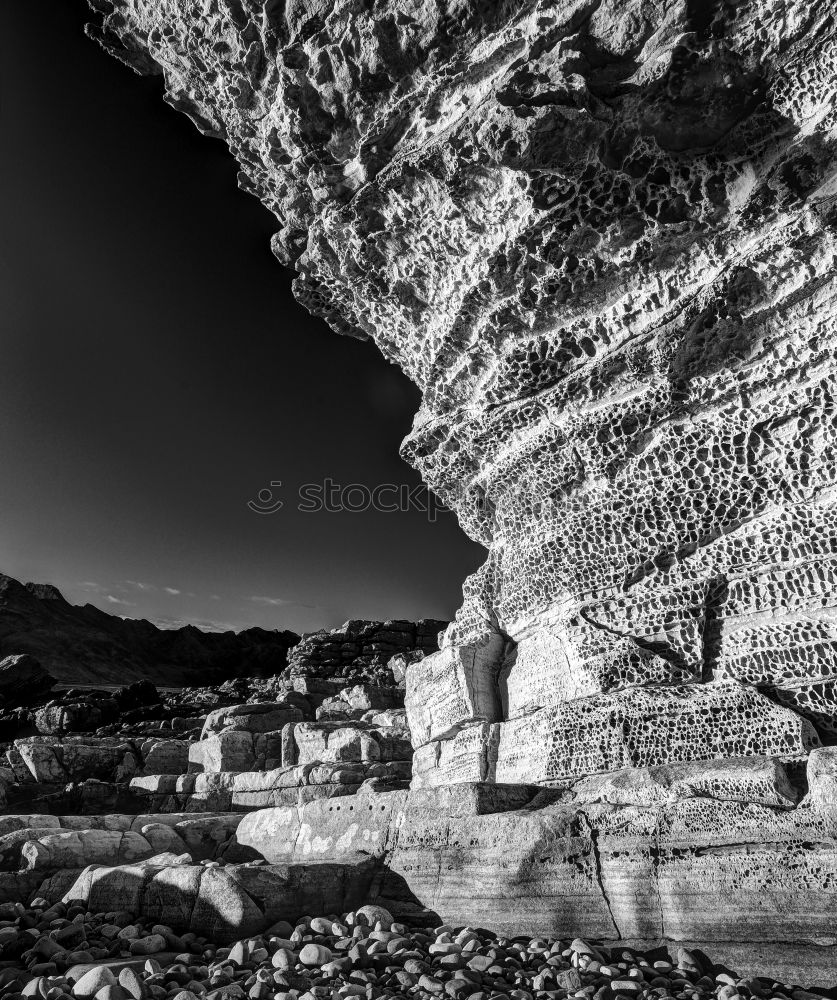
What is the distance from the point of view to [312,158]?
301 inches

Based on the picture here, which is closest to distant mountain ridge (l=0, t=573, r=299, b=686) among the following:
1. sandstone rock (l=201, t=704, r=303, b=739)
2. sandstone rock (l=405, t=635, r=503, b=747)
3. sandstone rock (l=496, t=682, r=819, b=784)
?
sandstone rock (l=201, t=704, r=303, b=739)

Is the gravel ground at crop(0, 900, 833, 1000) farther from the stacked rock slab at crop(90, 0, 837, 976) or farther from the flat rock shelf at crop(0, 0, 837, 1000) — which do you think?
the stacked rock slab at crop(90, 0, 837, 976)

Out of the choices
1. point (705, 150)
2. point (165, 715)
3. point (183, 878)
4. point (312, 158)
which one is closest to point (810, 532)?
point (705, 150)

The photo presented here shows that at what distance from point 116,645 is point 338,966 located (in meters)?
64.5

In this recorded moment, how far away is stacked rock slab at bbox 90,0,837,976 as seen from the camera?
211 inches

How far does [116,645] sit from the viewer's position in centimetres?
6119

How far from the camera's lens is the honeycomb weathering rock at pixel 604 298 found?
5.58 meters

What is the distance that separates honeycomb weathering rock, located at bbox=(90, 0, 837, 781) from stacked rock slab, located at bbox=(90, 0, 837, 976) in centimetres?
3

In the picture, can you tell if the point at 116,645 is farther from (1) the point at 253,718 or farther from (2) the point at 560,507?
(2) the point at 560,507

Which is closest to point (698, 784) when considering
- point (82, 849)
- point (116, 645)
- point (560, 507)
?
point (560, 507)

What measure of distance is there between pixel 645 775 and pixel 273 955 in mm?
2895

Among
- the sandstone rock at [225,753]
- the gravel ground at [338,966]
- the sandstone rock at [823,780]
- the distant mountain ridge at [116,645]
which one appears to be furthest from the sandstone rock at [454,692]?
the distant mountain ridge at [116,645]

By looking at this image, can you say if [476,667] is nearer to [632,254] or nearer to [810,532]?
[810,532]

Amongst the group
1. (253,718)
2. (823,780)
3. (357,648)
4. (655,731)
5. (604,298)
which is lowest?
(823,780)
